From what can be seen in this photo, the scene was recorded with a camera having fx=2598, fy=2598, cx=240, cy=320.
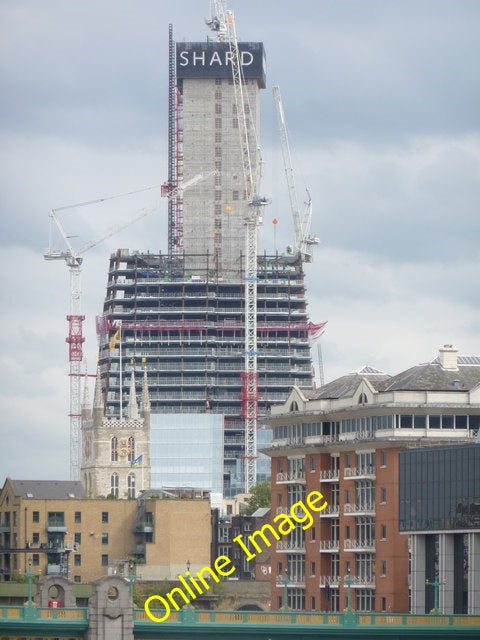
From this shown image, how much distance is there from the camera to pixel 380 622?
166 meters

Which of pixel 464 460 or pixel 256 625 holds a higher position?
pixel 464 460

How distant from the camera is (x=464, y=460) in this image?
199375mm

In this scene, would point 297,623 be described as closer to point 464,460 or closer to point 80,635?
point 80,635

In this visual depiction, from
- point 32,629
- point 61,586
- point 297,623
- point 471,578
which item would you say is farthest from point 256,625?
point 471,578

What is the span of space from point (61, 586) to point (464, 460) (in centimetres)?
3569

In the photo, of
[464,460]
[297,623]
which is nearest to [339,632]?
[297,623]

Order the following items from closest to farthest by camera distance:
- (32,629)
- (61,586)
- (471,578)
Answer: (32,629) < (61,586) < (471,578)

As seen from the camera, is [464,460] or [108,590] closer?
[108,590]

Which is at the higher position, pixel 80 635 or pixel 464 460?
pixel 464 460

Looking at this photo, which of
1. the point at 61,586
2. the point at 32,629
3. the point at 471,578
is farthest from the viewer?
the point at 471,578

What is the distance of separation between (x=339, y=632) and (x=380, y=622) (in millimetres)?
5403

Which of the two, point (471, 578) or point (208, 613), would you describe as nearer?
point (208, 613)

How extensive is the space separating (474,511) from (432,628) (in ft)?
116

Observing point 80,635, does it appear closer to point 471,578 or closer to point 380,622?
point 380,622
